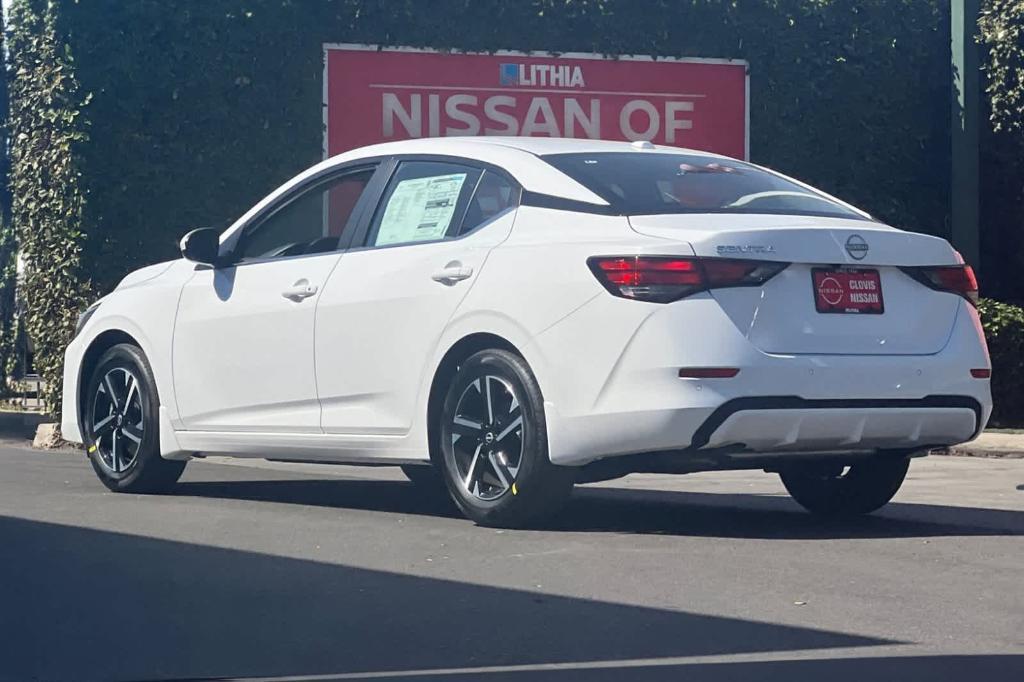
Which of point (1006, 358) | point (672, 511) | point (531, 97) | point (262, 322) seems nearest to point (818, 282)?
point (672, 511)

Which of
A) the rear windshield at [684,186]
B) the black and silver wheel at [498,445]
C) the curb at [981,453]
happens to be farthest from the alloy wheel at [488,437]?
the curb at [981,453]

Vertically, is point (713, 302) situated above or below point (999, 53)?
below

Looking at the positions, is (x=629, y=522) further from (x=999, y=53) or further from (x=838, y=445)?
(x=999, y=53)

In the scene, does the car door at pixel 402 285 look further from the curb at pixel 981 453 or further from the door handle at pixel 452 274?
the curb at pixel 981 453

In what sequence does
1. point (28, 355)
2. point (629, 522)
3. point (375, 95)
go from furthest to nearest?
1. point (28, 355)
2. point (375, 95)
3. point (629, 522)

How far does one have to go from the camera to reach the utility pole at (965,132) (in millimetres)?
14688

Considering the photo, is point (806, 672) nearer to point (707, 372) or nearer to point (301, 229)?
point (707, 372)

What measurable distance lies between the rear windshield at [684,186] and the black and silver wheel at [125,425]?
247 cm

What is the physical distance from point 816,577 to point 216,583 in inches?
73.3

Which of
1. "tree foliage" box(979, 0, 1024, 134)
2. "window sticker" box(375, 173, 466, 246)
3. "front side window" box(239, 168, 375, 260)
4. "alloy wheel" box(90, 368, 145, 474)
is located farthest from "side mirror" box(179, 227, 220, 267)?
"tree foliage" box(979, 0, 1024, 134)

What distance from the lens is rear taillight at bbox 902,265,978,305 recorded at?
6781 mm

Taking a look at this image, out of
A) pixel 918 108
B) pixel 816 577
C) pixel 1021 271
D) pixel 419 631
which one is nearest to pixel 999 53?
pixel 918 108

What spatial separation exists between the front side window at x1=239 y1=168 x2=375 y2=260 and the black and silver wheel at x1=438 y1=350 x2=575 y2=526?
1.18 m

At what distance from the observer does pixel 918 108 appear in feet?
51.2
